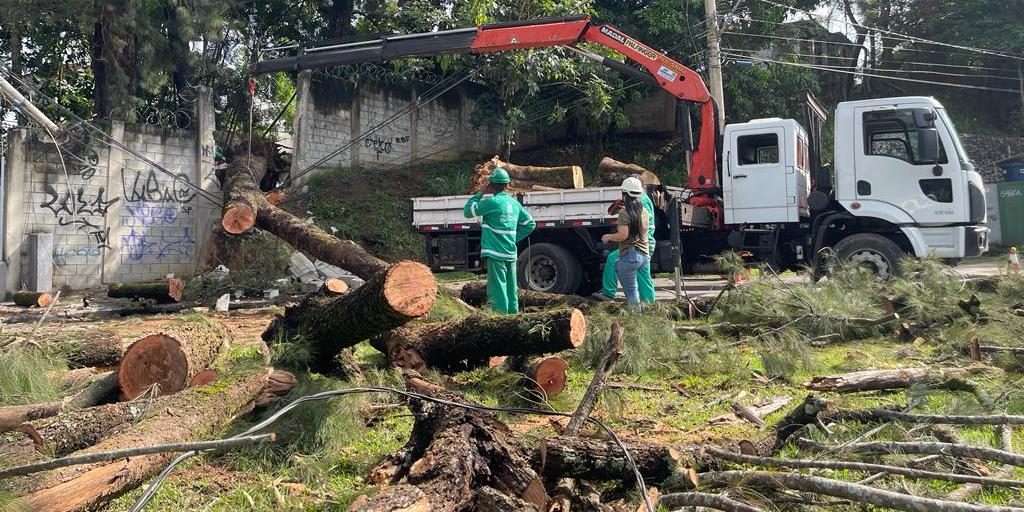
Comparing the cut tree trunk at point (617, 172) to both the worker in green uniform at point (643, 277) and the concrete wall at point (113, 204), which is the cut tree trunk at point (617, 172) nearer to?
the worker in green uniform at point (643, 277)

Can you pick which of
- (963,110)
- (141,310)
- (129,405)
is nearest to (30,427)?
(129,405)

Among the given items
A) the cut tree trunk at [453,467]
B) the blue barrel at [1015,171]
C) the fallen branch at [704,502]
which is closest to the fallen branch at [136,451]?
the cut tree trunk at [453,467]

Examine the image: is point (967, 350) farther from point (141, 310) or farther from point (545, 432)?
point (141, 310)

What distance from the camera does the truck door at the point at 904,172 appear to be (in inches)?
373

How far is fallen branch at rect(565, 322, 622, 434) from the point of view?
364 centimetres

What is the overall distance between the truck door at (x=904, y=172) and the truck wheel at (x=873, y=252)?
32 cm

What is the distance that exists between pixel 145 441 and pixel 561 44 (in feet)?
31.5

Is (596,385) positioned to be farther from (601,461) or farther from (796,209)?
(796,209)

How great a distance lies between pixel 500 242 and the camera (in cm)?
697

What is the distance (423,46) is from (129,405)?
8.84m

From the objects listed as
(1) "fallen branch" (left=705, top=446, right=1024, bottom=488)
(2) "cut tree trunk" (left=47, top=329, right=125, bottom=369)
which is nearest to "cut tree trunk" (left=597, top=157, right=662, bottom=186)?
(2) "cut tree trunk" (left=47, top=329, right=125, bottom=369)

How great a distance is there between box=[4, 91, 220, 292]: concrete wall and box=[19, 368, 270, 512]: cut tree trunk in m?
9.33

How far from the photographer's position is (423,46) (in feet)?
38.1

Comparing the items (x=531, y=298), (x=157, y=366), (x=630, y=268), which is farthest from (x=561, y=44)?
(x=157, y=366)
